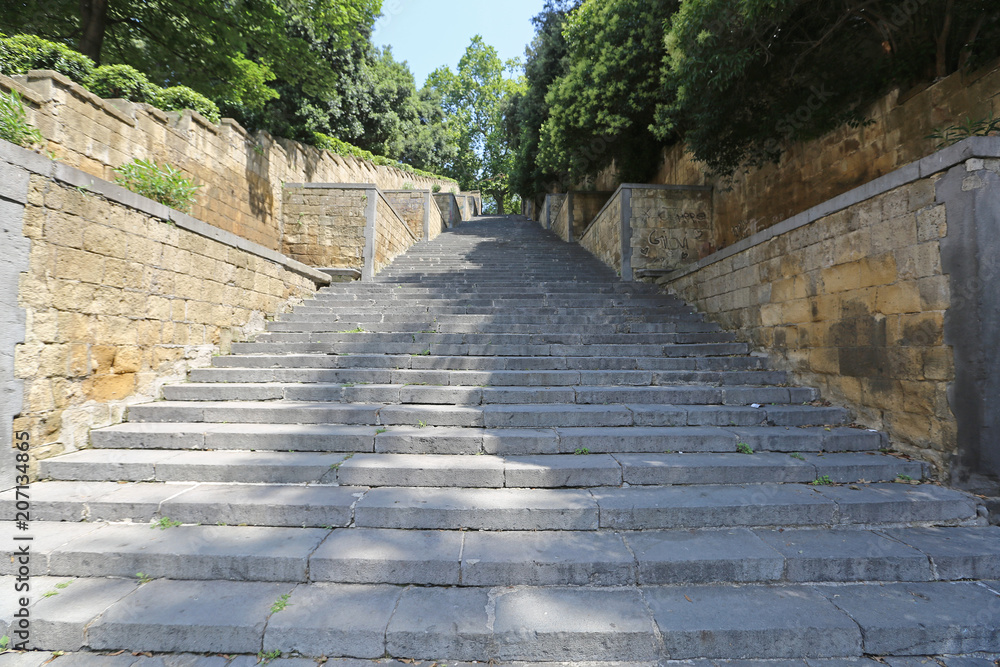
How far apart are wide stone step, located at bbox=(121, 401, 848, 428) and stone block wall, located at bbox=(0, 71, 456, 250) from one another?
373cm

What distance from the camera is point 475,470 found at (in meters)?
2.99

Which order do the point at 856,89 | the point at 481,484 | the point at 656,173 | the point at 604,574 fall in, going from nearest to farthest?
the point at 604,574 → the point at 481,484 → the point at 856,89 → the point at 656,173

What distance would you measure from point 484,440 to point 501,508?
2.62 ft

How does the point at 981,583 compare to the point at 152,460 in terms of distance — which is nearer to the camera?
the point at 981,583

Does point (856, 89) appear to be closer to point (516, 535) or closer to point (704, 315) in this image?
point (704, 315)

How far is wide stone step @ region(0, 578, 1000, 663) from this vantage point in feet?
6.11

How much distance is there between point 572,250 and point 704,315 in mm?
6852

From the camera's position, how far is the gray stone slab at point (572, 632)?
1.86m

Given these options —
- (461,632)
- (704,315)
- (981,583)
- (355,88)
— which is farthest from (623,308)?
(355,88)

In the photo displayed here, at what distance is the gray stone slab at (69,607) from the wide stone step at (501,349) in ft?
10.8

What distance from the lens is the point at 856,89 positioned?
5469mm

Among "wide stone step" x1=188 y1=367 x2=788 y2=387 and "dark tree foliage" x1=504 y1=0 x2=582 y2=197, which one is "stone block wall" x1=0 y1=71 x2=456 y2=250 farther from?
"dark tree foliage" x1=504 y1=0 x2=582 y2=197

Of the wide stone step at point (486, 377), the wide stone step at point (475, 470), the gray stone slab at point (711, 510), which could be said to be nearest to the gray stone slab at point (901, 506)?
the gray stone slab at point (711, 510)

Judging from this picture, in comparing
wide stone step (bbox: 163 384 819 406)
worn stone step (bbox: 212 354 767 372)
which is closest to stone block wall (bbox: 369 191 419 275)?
worn stone step (bbox: 212 354 767 372)
